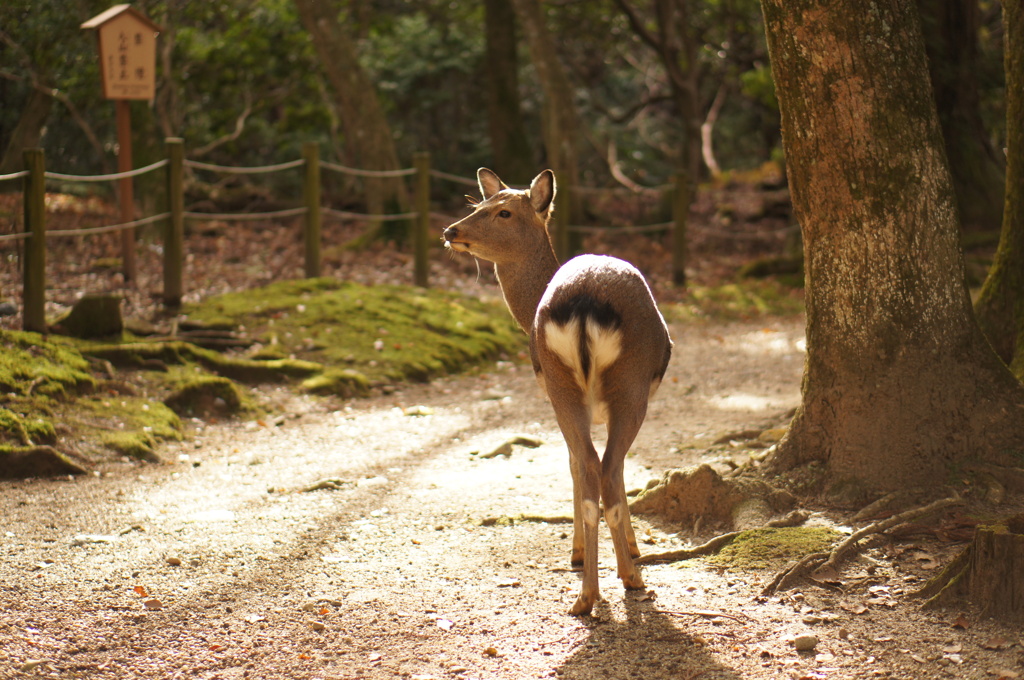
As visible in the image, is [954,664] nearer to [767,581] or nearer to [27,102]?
[767,581]

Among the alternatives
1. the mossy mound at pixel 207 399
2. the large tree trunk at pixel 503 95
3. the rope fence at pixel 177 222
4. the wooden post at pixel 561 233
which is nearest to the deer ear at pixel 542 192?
the mossy mound at pixel 207 399

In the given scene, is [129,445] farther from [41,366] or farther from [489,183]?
[489,183]

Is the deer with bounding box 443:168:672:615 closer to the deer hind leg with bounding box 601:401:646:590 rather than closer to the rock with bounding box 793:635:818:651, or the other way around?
the deer hind leg with bounding box 601:401:646:590

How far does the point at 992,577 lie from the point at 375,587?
88.4 inches

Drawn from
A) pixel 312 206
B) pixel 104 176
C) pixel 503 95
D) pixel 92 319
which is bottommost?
pixel 92 319

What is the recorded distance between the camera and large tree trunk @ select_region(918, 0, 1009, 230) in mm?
12148

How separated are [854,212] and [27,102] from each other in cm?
1120

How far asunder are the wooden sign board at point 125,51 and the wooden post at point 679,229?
631 centimetres

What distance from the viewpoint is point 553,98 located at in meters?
13.6

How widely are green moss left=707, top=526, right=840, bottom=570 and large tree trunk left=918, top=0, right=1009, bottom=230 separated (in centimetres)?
940

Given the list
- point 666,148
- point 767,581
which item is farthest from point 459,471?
point 666,148

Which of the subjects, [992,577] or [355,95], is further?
[355,95]

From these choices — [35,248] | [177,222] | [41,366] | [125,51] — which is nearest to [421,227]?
[177,222]

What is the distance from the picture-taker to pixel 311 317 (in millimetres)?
8688
